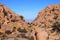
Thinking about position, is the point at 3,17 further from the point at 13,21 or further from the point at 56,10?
the point at 56,10

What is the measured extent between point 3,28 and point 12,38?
6575mm

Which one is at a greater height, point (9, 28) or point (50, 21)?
point (50, 21)

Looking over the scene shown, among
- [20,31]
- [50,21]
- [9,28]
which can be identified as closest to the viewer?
[9,28]

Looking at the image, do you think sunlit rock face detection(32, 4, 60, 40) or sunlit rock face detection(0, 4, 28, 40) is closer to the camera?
sunlit rock face detection(0, 4, 28, 40)

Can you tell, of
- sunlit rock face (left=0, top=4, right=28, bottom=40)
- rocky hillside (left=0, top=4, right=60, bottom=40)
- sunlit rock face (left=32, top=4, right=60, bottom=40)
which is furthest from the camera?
sunlit rock face (left=32, top=4, right=60, bottom=40)

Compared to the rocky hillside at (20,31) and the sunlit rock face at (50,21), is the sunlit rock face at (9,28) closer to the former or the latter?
the rocky hillside at (20,31)

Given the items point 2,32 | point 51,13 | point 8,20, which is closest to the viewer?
point 2,32

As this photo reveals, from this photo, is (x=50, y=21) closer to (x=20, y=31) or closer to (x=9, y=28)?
(x=20, y=31)

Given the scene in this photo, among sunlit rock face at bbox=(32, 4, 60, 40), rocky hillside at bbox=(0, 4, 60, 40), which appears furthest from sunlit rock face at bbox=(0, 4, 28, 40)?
sunlit rock face at bbox=(32, 4, 60, 40)

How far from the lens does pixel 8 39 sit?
32.5m

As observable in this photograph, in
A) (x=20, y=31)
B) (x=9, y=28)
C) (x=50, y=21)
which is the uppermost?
(x=50, y=21)

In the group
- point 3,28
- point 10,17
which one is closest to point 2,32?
point 3,28

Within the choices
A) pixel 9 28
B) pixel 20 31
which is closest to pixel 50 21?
pixel 20 31

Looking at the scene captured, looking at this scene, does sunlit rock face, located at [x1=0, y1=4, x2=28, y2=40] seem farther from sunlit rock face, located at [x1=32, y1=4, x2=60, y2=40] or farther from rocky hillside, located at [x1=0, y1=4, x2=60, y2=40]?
sunlit rock face, located at [x1=32, y1=4, x2=60, y2=40]
